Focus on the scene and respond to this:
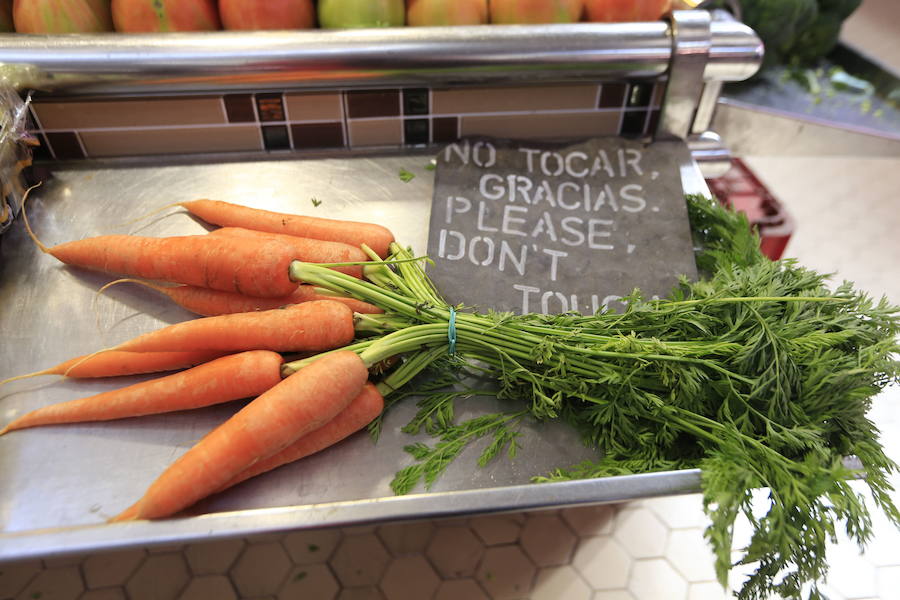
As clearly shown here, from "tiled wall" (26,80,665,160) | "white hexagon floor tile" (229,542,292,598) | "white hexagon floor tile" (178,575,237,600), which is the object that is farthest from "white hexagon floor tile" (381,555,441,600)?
"tiled wall" (26,80,665,160)

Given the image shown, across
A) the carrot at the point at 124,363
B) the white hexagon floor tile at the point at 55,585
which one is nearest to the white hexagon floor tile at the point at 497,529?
the carrot at the point at 124,363

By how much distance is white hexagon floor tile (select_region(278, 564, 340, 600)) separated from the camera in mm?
1378

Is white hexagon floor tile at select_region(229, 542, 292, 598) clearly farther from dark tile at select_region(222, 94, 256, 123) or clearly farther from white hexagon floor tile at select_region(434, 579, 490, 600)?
dark tile at select_region(222, 94, 256, 123)

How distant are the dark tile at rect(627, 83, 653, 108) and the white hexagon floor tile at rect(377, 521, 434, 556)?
121 centimetres

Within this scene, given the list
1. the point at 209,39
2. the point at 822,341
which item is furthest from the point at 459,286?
the point at 209,39

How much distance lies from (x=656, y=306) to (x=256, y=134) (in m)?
1.07

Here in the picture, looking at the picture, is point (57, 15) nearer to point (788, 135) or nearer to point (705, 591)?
point (705, 591)

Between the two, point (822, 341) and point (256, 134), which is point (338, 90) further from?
point (822, 341)

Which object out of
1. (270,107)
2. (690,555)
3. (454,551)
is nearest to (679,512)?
(690,555)

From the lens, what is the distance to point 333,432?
1.00 meters

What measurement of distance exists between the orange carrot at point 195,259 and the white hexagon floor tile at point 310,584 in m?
0.73

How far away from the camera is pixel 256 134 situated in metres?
1.49

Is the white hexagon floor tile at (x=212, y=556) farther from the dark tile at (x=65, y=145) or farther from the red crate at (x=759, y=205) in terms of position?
the red crate at (x=759, y=205)

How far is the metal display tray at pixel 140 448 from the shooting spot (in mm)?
872
